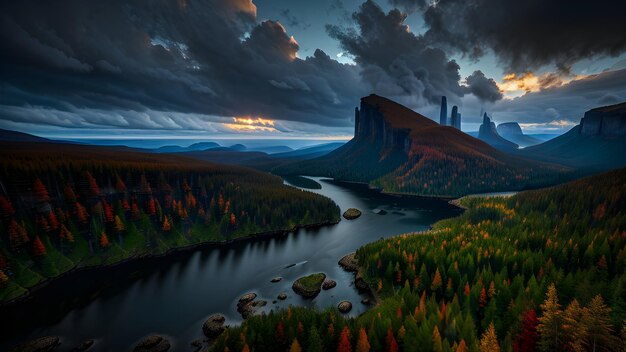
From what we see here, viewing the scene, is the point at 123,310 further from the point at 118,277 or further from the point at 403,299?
A: the point at 403,299

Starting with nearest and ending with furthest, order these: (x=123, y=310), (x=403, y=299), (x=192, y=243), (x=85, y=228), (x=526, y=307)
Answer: (x=526, y=307) < (x=403, y=299) < (x=123, y=310) < (x=85, y=228) < (x=192, y=243)

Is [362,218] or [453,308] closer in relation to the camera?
[453,308]

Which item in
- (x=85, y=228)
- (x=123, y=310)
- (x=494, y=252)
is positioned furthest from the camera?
(x=85, y=228)

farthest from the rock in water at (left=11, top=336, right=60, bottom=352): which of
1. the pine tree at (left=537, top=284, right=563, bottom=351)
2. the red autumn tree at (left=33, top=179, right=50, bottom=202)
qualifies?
the pine tree at (left=537, top=284, right=563, bottom=351)

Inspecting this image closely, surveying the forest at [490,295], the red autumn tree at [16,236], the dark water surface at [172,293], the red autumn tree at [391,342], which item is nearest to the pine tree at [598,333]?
the forest at [490,295]

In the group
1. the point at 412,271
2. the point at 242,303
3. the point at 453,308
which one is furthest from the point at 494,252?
the point at 242,303

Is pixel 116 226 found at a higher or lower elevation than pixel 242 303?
higher

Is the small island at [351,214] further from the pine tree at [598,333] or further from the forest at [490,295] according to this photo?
the pine tree at [598,333]

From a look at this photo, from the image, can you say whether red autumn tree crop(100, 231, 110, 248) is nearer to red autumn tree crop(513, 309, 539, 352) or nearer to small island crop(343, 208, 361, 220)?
small island crop(343, 208, 361, 220)
